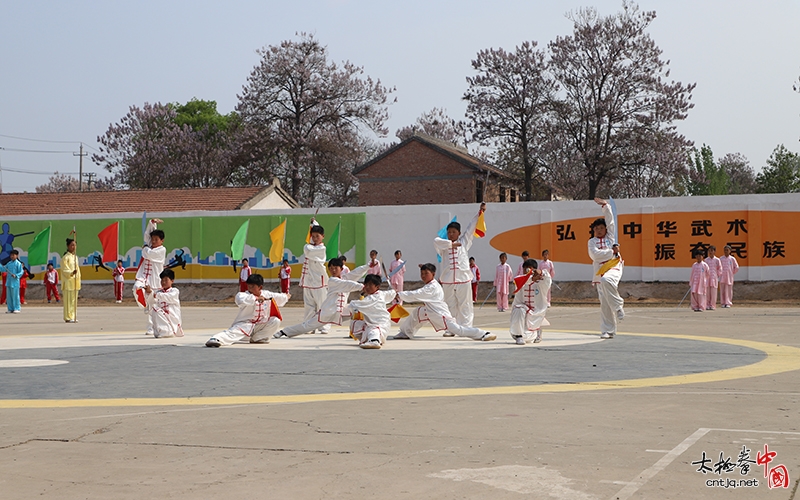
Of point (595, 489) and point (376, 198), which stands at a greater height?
point (376, 198)

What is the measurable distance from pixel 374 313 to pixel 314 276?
9.97 feet

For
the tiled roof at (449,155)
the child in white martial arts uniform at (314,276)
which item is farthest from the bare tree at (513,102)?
the child in white martial arts uniform at (314,276)

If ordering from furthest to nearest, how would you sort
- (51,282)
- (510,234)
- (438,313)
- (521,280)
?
(51,282) → (510,234) → (438,313) → (521,280)

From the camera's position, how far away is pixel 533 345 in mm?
12461

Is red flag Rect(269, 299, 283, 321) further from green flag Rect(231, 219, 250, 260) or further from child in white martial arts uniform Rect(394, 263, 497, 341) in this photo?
green flag Rect(231, 219, 250, 260)

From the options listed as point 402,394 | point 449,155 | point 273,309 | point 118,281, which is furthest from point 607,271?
point 449,155

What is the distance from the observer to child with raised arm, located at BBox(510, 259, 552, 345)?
12.7m

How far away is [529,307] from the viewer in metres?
12.9

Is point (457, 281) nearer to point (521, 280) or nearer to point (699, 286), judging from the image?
point (521, 280)

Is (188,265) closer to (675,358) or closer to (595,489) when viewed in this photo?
(675,358)

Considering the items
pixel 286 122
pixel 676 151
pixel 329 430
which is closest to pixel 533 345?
pixel 329 430

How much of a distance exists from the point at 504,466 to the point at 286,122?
50534 mm

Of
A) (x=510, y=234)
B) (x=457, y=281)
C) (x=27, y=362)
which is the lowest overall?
(x=27, y=362)

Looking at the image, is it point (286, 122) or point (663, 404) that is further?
point (286, 122)
